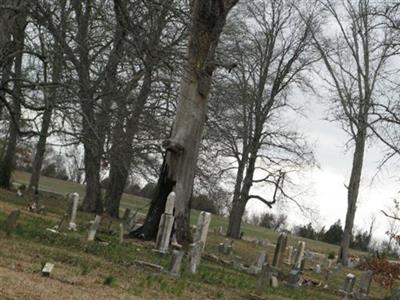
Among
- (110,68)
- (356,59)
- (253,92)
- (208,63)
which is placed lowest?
(110,68)

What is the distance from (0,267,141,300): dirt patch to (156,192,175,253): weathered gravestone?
22.4 ft

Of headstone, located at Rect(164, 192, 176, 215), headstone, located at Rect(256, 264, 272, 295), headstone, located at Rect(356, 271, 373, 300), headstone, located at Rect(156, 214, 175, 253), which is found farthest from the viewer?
headstone, located at Rect(356, 271, 373, 300)

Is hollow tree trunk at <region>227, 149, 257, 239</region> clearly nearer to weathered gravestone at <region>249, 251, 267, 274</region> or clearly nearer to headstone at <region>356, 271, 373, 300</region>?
headstone at <region>356, 271, 373, 300</region>

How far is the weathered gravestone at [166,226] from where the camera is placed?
50.0 ft

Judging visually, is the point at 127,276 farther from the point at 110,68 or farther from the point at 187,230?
the point at 187,230

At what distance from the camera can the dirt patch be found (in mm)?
6844

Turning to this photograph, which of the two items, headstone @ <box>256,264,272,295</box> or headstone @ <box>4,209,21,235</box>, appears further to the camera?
headstone @ <box>4,209,21,235</box>

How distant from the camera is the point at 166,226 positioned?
15562mm

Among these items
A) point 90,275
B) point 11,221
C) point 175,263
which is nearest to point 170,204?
point 11,221

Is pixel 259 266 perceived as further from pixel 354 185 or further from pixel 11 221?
pixel 354 185

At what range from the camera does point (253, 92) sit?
3350cm

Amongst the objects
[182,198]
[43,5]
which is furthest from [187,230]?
[43,5]

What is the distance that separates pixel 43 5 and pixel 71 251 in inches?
169

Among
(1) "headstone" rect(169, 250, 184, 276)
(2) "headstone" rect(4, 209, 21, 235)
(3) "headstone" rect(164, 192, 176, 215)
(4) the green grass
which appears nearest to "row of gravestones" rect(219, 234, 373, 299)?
(1) "headstone" rect(169, 250, 184, 276)
